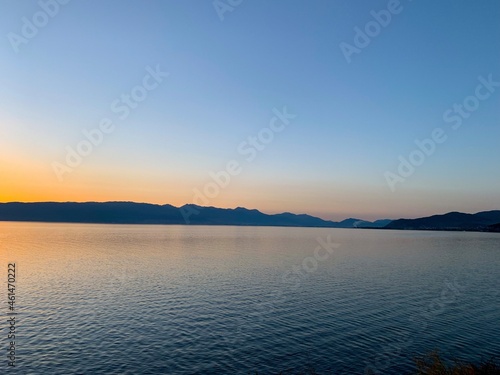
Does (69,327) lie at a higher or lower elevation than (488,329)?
higher

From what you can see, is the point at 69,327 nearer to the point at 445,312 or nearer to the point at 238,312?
the point at 238,312

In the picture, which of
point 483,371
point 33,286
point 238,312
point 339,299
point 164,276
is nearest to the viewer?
point 483,371

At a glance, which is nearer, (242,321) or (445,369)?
(445,369)

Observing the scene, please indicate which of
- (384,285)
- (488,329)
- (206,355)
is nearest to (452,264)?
(384,285)

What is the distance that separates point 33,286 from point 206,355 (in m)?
46.1

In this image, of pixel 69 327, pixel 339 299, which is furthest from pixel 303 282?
pixel 69 327

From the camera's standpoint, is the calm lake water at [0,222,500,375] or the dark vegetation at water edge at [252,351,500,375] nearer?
the dark vegetation at water edge at [252,351,500,375]

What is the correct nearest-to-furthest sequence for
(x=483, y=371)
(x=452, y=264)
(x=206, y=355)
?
(x=483, y=371), (x=206, y=355), (x=452, y=264)

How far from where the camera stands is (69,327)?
41688 mm

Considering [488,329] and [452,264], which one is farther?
[452,264]

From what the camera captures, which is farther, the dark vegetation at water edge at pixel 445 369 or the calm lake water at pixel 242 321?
the calm lake water at pixel 242 321

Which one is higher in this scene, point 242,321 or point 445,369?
point 445,369

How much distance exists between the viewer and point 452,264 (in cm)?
10806

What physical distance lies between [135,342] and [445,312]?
147 feet
